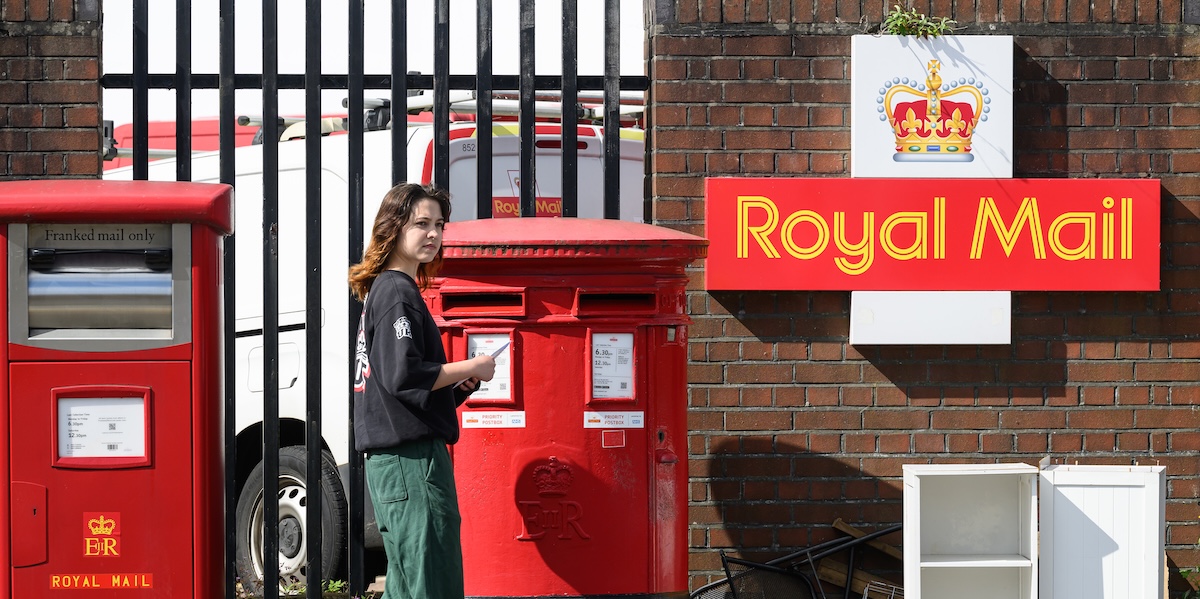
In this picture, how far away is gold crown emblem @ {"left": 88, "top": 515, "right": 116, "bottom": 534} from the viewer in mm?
4109

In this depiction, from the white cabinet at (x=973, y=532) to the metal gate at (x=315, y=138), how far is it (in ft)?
6.25

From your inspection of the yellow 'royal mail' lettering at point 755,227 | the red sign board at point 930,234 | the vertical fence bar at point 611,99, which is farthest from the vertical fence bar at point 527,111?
the yellow 'royal mail' lettering at point 755,227

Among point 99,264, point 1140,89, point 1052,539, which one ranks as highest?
point 1140,89

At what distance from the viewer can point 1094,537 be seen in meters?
4.81

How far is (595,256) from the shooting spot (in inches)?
162

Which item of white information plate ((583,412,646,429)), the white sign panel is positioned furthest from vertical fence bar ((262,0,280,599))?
the white sign panel

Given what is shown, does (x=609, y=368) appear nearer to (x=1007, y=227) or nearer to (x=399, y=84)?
(x=399, y=84)

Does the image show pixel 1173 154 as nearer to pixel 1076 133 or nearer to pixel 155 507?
pixel 1076 133

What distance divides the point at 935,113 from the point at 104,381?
3.75 metres

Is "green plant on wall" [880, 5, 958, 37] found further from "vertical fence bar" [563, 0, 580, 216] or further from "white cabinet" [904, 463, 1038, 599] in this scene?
"white cabinet" [904, 463, 1038, 599]

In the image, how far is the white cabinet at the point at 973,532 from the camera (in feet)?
16.1

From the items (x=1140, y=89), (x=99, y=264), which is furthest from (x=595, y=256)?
(x=1140, y=89)

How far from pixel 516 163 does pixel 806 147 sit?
1.90m

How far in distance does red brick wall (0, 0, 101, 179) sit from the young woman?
2444 millimetres
